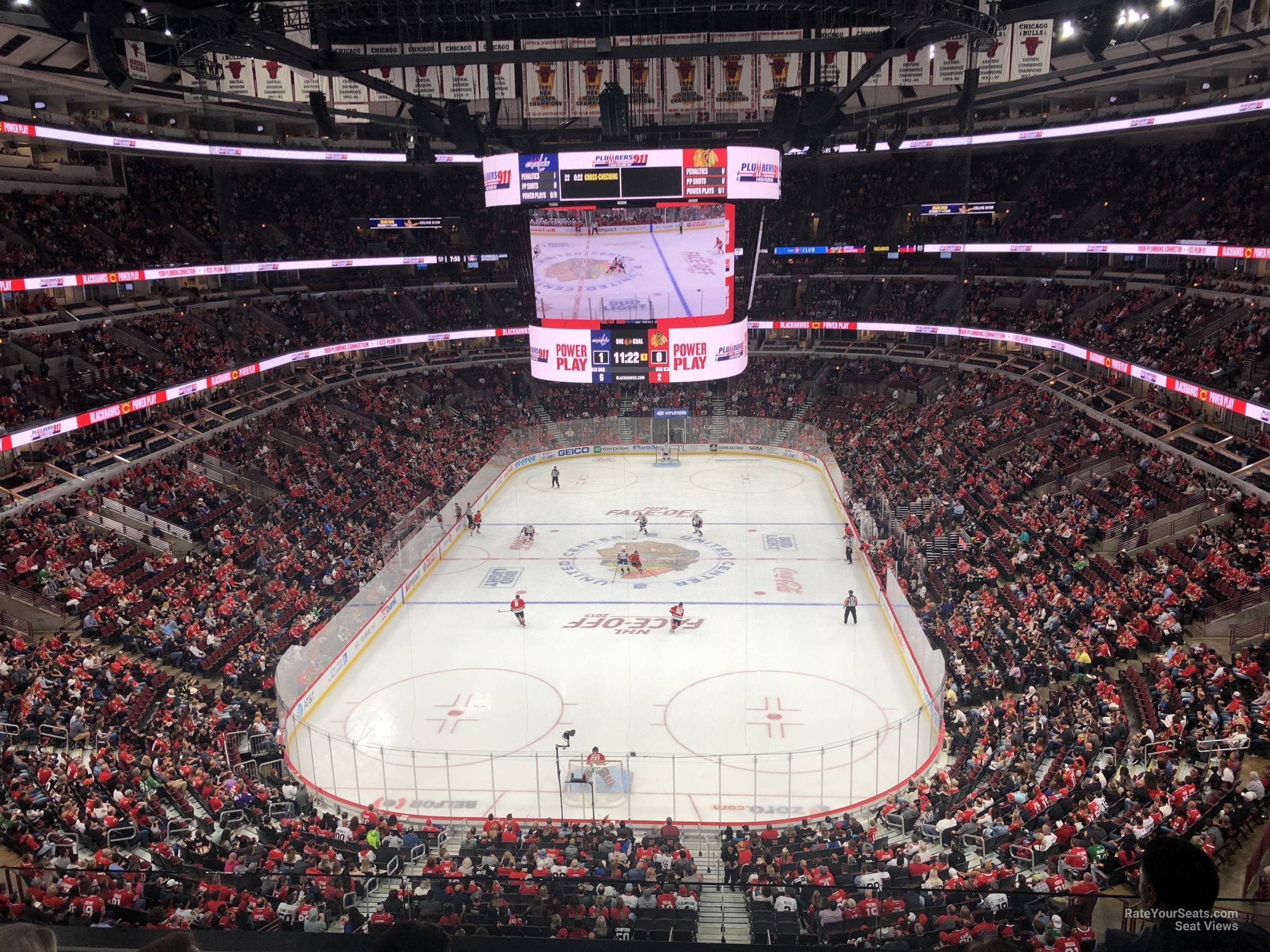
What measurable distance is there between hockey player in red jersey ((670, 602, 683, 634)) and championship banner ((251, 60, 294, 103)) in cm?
1436

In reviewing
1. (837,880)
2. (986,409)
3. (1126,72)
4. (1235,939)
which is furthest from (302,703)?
(1126,72)

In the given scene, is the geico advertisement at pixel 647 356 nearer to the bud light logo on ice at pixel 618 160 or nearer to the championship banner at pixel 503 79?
the bud light logo on ice at pixel 618 160

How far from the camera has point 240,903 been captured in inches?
387

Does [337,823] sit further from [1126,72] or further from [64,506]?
[1126,72]

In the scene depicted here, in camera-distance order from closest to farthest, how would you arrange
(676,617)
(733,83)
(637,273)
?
(676,617) < (733,83) < (637,273)

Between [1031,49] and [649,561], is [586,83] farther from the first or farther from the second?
[649,561]

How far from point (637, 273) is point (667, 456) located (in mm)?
16958

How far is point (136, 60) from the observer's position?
18.4 meters

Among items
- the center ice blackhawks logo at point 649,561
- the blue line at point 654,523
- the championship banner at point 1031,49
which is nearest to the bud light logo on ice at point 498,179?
the center ice blackhawks logo at point 649,561

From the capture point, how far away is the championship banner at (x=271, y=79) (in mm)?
20469

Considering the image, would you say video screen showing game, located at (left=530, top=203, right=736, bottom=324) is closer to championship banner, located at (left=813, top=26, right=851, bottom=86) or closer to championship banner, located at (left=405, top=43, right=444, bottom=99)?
championship banner, located at (left=813, top=26, right=851, bottom=86)

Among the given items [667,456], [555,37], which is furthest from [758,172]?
[667,456]

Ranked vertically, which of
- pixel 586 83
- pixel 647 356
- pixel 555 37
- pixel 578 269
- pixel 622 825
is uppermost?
pixel 555 37

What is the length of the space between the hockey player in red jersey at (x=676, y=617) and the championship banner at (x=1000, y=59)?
13183 millimetres
